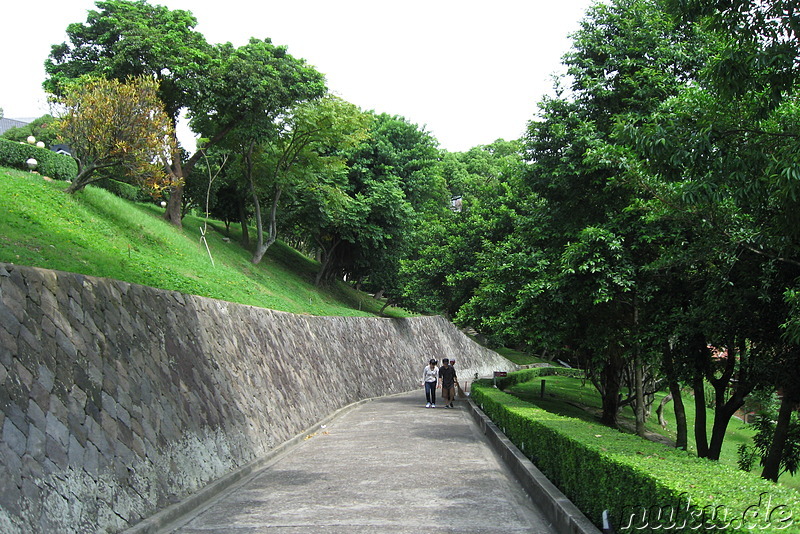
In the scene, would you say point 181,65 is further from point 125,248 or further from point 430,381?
point 430,381

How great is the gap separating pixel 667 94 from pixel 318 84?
2043 cm

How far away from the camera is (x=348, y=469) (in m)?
10.2

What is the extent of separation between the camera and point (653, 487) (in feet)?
16.3

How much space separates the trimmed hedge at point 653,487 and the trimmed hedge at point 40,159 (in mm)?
19868

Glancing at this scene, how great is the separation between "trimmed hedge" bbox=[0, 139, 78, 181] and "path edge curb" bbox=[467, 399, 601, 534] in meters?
18.4

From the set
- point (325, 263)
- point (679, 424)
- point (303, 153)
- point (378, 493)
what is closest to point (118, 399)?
point (378, 493)

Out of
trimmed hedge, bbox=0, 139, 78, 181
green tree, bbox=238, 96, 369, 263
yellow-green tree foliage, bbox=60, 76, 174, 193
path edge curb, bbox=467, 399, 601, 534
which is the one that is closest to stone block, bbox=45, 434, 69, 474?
path edge curb, bbox=467, 399, 601, 534

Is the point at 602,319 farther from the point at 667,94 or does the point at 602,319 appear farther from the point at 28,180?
the point at 28,180

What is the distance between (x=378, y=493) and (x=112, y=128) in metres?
16.3

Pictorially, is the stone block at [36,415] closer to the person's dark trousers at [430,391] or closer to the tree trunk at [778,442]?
the tree trunk at [778,442]

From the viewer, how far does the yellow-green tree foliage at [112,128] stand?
19.8 meters

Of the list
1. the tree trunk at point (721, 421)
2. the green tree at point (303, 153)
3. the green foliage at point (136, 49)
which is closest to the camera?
the tree trunk at point (721, 421)

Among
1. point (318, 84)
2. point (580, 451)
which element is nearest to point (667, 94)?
point (580, 451)

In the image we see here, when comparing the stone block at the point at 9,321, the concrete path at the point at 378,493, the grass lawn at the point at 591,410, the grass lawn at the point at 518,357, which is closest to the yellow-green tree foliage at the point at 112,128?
the concrete path at the point at 378,493
